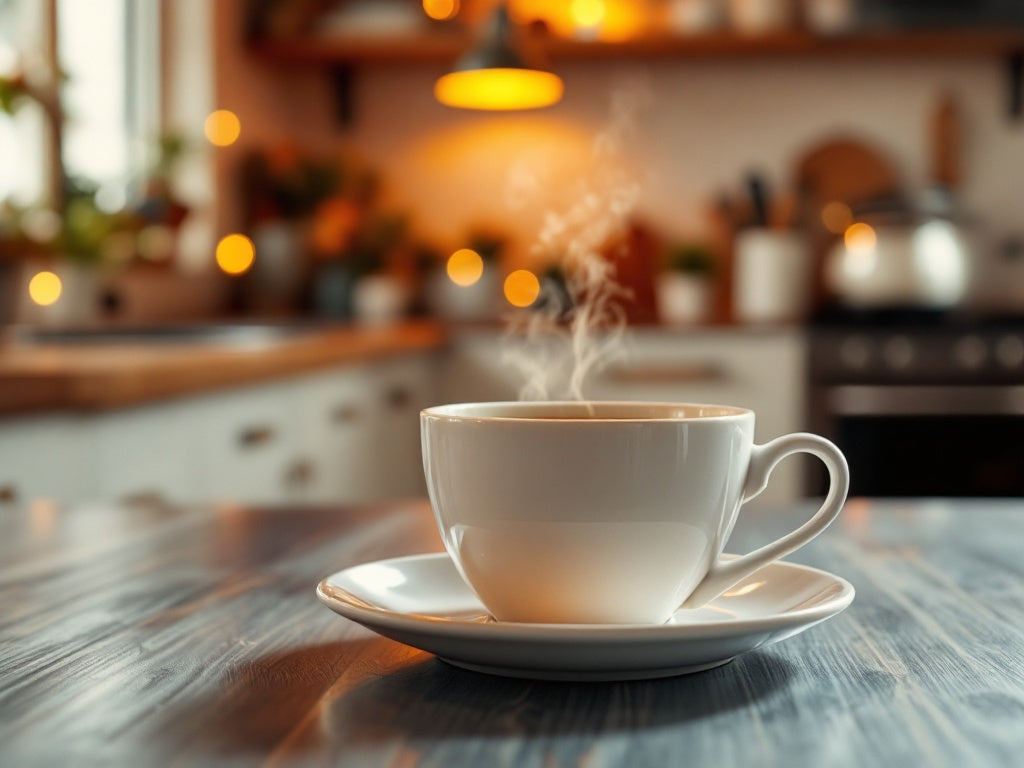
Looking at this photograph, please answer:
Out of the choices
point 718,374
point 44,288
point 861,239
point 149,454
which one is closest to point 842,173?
point 861,239

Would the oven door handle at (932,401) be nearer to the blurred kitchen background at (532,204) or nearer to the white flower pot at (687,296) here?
the blurred kitchen background at (532,204)

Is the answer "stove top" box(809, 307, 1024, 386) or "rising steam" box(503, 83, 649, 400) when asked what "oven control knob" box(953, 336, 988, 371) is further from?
"rising steam" box(503, 83, 649, 400)

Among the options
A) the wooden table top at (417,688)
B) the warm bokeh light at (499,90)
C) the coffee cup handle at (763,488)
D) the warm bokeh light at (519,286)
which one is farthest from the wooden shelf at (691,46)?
the coffee cup handle at (763,488)

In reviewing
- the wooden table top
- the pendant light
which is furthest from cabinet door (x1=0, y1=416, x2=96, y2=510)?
the pendant light

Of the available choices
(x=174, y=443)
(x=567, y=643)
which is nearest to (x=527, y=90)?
(x=174, y=443)

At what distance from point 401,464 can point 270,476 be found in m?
1.01

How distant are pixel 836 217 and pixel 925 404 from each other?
0.93m

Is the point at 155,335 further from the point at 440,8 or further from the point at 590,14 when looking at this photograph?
the point at 590,14

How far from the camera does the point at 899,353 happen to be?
123 inches

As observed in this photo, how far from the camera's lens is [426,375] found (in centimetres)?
326

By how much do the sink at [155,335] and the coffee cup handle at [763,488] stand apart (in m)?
1.97

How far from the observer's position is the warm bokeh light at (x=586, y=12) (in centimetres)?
393

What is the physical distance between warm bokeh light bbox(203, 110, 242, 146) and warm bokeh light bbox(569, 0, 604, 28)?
1098mm

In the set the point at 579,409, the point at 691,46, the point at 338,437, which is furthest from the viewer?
the point at 691,46
